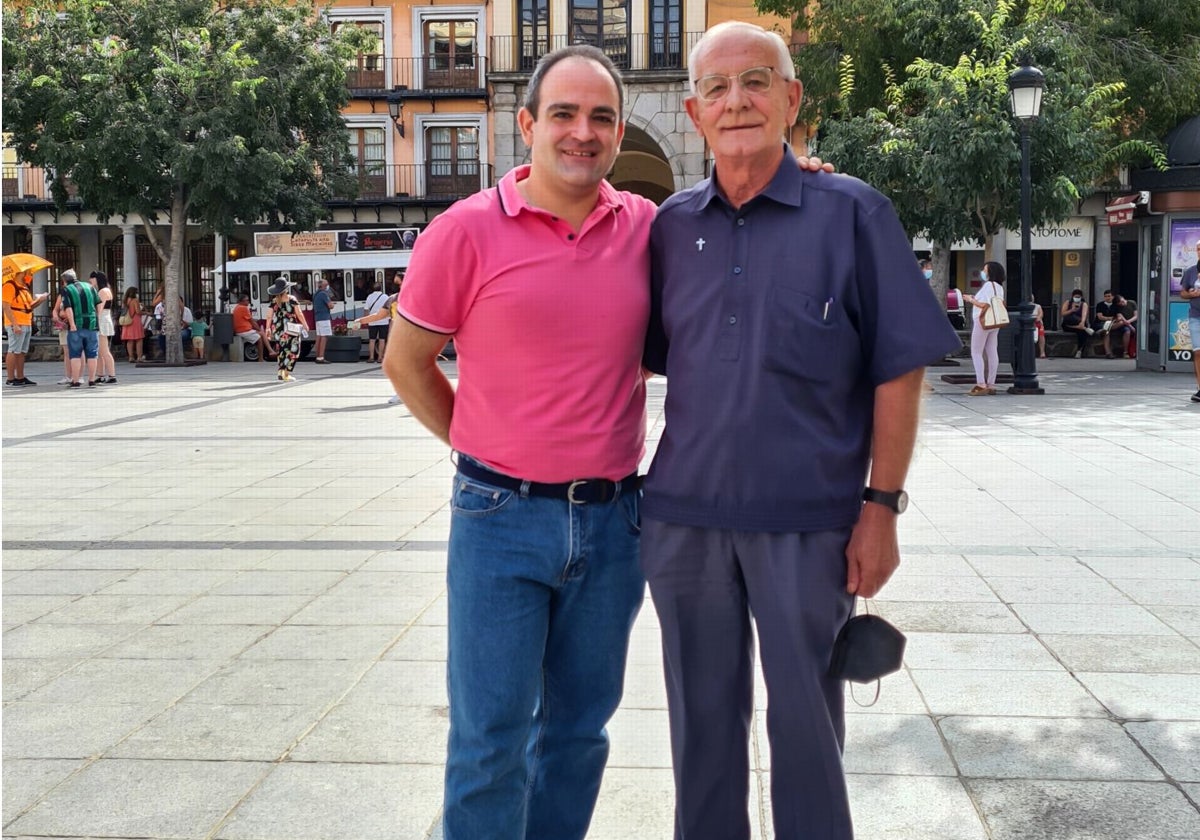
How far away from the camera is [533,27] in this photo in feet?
117

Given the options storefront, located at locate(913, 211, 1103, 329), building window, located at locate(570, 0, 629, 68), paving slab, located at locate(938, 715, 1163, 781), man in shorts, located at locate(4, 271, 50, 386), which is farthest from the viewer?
building window, located at locate(570, 0, 629, 68)

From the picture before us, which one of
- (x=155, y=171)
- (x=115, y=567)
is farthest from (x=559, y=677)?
(x=155, y=171)

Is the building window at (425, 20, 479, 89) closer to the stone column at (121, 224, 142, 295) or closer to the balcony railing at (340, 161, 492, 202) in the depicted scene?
the balcony railing at (340, 161, 492, 202)

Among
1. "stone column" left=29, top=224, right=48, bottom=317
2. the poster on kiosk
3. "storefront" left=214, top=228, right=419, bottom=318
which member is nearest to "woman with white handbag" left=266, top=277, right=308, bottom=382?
"storefront" left=214, top=228, right=419, bottom=318

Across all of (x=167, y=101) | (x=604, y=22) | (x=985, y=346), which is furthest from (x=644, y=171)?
(x=985, y=346)

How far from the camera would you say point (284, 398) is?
54.4ft

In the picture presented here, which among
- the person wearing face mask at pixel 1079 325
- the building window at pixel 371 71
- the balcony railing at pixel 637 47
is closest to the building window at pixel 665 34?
the balcony railing at pixel 637 47

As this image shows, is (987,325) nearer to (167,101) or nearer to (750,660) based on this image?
(750,660)

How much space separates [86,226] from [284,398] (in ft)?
84.4

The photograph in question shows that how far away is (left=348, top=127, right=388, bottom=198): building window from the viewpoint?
3716cm

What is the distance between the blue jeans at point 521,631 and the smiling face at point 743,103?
724mm

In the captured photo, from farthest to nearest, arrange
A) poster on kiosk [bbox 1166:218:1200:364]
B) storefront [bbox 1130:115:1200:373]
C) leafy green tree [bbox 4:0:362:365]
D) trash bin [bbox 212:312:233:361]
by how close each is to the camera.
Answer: trash bin [bbox 212:312:233:361] → leafy green tree [bbox 4:0:362:365] → poster on kiosk [bbox 1166:218:1200:364] → storefront [bbox 1130:115:1200:373]

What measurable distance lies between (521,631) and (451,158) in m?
35.7

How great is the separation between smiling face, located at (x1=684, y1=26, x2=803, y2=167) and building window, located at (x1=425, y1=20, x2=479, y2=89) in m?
35.3
